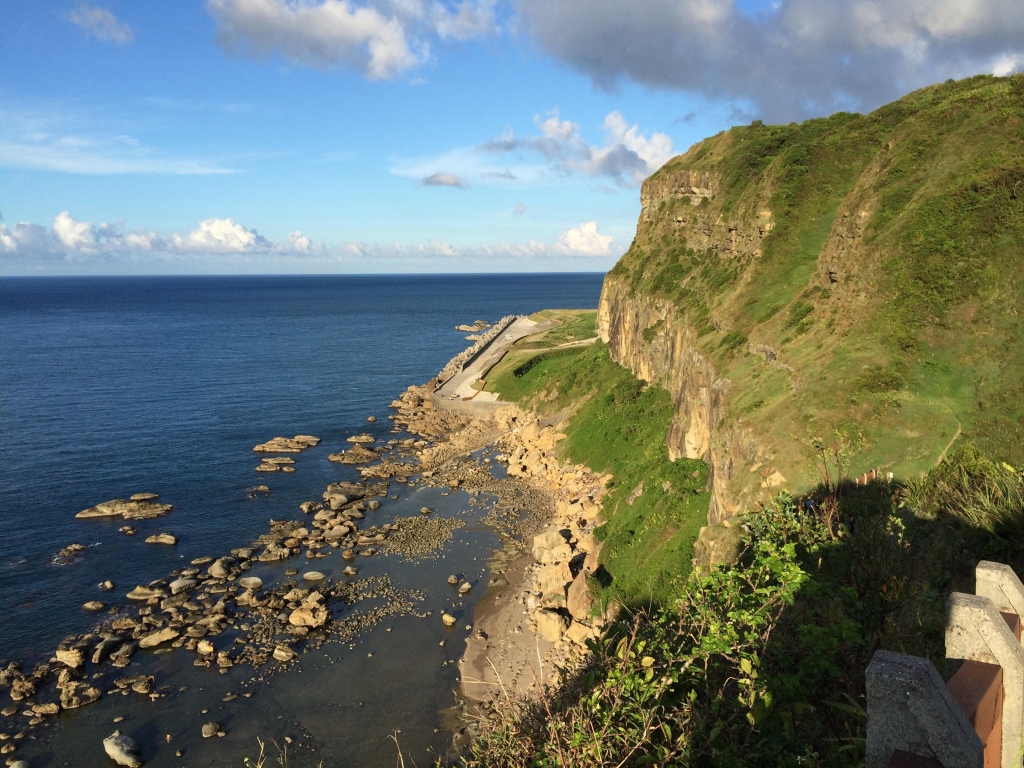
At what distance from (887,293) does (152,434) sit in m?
66.9

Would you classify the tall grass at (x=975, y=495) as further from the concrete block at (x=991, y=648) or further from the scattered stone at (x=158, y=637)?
the scattered stone at (x=158, y=637)

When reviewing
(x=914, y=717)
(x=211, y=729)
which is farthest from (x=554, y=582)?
(x=914, y=717)

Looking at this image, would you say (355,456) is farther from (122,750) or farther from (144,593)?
(122,750)

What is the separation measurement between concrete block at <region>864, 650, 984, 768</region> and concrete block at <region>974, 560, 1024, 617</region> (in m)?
2.69

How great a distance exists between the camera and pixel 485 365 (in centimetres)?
9212

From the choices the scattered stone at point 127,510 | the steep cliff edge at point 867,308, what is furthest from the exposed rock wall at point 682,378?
the scattered stone at point 127,510

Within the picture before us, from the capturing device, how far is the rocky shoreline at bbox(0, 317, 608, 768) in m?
29.2

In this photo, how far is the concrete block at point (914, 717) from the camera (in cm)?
441

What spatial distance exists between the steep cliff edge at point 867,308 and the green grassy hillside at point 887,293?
2.8 inches

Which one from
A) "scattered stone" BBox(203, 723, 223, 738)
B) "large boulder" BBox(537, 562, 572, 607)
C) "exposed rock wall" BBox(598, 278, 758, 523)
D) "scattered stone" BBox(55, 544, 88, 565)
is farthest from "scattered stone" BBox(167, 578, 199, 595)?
"exposed rock wall" BBox(598, 278, 758, 523)

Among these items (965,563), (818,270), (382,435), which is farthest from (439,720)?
(382,435)

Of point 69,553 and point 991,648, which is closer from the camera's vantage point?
point 991,648

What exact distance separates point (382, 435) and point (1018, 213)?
57168 millimetres

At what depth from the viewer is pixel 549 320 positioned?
135875mm
